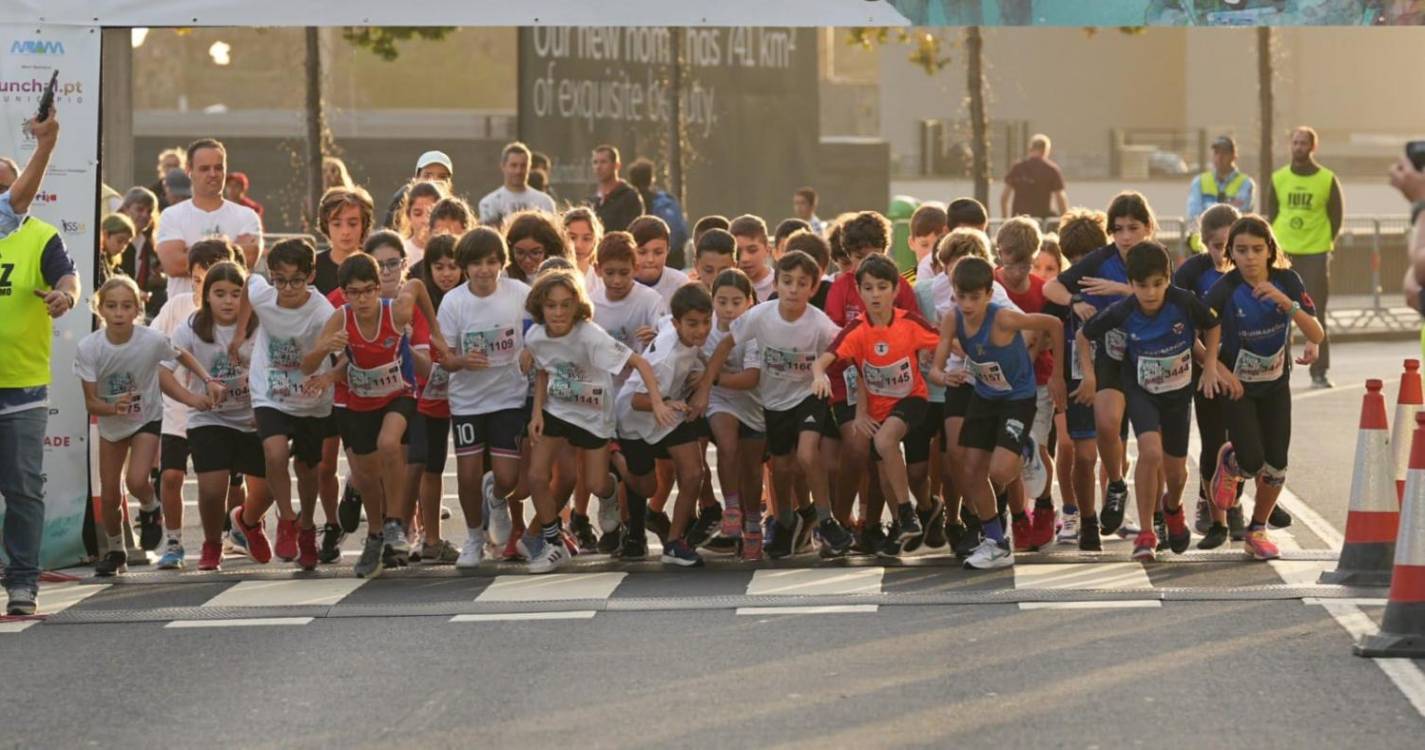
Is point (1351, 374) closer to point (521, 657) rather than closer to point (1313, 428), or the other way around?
point (1313, 428)

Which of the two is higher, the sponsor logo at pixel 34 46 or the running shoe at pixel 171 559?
the sponsor logo at pixel 34 46

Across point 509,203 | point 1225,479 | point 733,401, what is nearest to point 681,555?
point 733,401

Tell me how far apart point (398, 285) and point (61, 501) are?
1915 mm

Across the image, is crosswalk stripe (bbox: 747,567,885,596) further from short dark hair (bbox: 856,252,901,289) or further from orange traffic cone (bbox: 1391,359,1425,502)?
orange traffic cone (bbox: 1391,359,1425,502)

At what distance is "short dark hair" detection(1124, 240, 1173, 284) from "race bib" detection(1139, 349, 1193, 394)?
14.7 inches

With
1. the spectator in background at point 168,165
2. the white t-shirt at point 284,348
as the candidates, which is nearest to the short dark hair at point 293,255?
the white t-shirt at point 284,348

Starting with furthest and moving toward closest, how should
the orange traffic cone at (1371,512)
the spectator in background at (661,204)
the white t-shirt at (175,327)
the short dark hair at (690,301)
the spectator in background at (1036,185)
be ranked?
the spectator in background at (1036,185)
the spectator in background at (661,204)
the white t-shirt at (175,327)
the short dark hair at (690,301)
the orange traffic cone at (1371,512)

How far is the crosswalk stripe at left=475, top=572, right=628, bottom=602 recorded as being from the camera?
11.2 metres

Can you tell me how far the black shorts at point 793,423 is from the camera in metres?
12.2

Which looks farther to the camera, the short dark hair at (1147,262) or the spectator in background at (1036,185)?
the spectator in background at (1036,185)

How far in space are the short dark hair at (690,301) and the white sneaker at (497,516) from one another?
121 cm

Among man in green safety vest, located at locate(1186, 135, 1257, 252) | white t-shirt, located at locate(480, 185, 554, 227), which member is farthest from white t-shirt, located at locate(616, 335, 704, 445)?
man in green safety vest, located at locate(1186, 135, 1257, 252)

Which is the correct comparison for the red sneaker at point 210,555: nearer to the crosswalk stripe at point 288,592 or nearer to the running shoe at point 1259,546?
the crosswalk stripe at point 288,592

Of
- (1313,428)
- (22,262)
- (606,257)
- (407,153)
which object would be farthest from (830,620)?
(407,153)
